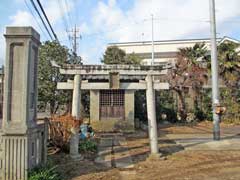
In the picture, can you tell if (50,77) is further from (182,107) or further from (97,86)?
(97,86)

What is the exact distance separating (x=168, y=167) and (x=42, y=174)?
3688 millimetres

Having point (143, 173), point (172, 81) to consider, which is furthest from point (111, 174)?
point (172, 81)

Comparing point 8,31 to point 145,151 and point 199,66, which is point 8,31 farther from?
point 199,66

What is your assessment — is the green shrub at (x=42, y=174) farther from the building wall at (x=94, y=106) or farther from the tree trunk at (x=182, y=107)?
the tree trunk at (x=182, y=107)

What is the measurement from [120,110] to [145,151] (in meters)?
7.99

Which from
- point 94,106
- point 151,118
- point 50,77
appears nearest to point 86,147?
point 151,118

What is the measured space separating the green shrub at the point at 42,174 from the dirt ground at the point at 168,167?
1.29 ft

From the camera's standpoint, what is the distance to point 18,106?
7258mm

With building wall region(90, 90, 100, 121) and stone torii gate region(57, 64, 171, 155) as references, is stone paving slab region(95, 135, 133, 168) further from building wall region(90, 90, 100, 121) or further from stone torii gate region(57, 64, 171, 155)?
building wall region(90, 90, 100, 121)

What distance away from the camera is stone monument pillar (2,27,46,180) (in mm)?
7043

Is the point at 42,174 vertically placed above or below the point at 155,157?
Result: above

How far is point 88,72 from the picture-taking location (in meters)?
11.2

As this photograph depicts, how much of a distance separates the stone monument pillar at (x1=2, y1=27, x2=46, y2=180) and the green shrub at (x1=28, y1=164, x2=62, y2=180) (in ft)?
0.43

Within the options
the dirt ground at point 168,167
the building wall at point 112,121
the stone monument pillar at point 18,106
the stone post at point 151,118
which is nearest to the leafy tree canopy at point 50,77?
the building wall at point 112,121
